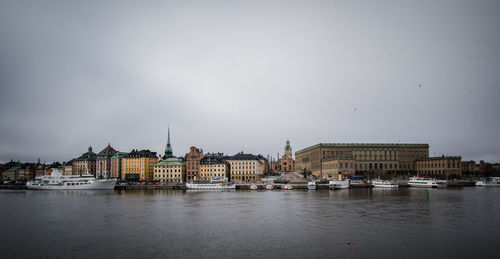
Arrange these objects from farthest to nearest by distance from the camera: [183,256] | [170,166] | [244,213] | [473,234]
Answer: [170,166], [244,213], [473,234], [183,256]

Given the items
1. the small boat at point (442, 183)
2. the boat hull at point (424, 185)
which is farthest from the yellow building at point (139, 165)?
the small boat at point (442, 183)

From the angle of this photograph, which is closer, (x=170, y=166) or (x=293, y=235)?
(x=293, y=235)

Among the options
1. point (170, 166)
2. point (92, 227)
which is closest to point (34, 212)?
point (92, 227)

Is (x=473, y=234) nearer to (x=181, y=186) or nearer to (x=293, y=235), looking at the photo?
(x=293, y=235)

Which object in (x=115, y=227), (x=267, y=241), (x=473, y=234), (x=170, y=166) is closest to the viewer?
(x=267, y=241)

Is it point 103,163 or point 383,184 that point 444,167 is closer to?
point 383,184

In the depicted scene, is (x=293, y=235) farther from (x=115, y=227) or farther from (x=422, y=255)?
(x=115, y=227)

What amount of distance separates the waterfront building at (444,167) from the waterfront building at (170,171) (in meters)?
114

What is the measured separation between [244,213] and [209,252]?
24.8m

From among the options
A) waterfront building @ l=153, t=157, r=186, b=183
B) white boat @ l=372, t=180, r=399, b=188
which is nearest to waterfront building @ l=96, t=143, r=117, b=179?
waterfront building @ l=153, t=157, r=186, b=183

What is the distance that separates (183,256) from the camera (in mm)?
31891

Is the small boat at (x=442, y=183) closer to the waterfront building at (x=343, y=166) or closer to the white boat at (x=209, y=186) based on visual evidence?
the waterfront building at (x=343, y=166)

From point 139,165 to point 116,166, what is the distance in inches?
744

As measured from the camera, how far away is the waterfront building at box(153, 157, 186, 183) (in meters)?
162
